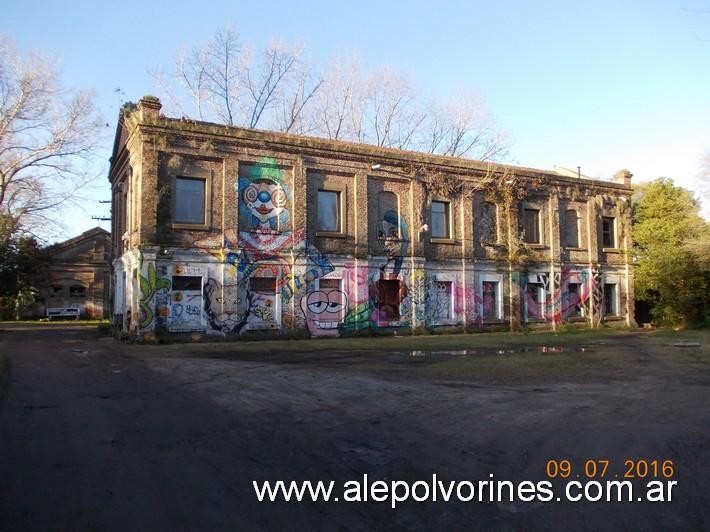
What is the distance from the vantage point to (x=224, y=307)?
813 inches

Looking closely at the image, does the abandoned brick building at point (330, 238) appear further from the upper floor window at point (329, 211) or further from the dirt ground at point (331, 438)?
the dirt ground at point (331, 438)

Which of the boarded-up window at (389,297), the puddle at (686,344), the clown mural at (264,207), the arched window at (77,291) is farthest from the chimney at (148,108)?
the arched window at (77,291)

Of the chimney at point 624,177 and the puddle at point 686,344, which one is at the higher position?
the chimney at point 624,177

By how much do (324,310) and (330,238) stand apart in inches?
115

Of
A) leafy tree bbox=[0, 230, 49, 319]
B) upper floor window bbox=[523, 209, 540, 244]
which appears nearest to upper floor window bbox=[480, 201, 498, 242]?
upper floor window bbox=[523, 209, 540, 244]

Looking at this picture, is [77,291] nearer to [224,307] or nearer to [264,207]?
[224,307]

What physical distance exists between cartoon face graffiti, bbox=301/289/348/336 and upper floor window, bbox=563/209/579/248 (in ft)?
44.6

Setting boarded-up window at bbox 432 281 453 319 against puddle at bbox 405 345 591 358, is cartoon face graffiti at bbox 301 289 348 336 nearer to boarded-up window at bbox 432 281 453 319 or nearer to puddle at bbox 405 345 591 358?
boarded-up window at bbox 432 281 453 319

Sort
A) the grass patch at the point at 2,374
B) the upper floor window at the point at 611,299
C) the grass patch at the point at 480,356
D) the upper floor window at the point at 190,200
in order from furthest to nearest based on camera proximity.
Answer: the upper floor window at the point at 611,299 → the upper floor window at the point at 190,200 → the grass patch at the point at 480,356 → the grass patch at the point at 2,374

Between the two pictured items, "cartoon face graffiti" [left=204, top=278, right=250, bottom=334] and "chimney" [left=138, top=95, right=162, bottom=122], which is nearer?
"chimney" [left=138, top=95, right=162, bottom=122]

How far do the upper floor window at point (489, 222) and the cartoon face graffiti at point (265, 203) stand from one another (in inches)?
393

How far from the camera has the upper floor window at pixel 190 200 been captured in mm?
20594

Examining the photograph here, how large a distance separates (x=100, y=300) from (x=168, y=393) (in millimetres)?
43392

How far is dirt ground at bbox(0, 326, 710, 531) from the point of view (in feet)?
14.1
